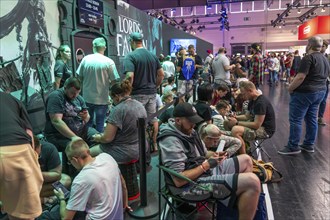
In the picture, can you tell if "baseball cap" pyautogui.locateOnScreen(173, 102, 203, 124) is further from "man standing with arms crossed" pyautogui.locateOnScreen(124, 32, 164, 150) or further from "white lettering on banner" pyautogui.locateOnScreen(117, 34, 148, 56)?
"white lettering on banner" pyautogui.locateOnScreen(117, 34, 148, 56)

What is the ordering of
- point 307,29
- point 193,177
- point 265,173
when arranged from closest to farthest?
point 193,177 → point 265,173 → point 307,29

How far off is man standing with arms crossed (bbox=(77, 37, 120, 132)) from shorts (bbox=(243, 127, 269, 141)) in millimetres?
1867

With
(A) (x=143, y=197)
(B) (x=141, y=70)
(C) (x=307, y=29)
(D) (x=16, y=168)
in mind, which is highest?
(C) (x=307, y=29)

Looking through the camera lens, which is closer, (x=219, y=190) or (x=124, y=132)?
(x=219, y=190)

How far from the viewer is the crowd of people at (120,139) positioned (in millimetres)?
1659

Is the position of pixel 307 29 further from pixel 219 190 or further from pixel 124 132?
Result: pixel 219 190

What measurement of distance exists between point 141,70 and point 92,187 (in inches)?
82.9

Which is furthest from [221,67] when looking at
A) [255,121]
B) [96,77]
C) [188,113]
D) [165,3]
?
[165,3]

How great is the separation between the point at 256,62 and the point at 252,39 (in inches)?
726

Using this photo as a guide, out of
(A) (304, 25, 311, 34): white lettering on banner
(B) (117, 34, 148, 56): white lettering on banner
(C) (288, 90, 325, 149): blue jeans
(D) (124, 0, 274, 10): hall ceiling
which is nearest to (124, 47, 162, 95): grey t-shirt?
(C) (288, 90, 325, 149): blue jeans

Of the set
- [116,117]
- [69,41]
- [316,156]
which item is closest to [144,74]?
[116,117]

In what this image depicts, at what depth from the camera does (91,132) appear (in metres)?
3.34

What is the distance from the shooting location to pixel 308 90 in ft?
13.1

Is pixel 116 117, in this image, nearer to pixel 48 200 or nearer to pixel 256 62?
pixel 48 200
